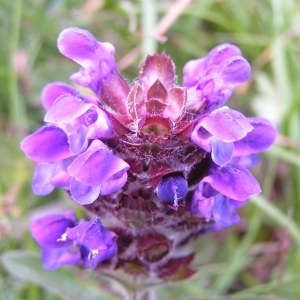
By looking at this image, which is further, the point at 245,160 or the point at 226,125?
the point at 245,160

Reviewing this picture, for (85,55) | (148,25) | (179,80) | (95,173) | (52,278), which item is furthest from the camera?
(179,80)

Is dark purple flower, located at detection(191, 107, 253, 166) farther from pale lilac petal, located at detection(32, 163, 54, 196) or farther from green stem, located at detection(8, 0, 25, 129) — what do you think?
green stem, located at detection(8, 0, 25, 129)

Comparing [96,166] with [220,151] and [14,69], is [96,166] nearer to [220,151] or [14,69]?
[220,151]

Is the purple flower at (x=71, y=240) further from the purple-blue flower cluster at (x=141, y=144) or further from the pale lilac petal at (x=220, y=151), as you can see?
the pale lilac petal at (x=220, y=151)

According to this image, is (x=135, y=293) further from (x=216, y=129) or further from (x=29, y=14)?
(x=29, y=14)

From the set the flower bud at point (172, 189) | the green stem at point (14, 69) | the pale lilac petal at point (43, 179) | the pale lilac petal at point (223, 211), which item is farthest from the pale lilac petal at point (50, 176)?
the green stem at point (14, 69)

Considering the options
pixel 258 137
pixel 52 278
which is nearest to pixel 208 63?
pixel 258 137
